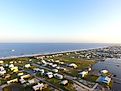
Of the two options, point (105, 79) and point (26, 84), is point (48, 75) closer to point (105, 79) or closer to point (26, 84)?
point (26, 84)

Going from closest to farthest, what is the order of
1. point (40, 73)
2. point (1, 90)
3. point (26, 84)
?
point (1, 90) → point (26, 84) → point (40, 73)

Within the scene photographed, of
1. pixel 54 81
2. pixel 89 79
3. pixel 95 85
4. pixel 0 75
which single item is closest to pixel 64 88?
pixel 54 81

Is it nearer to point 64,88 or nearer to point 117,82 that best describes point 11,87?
point 64,88

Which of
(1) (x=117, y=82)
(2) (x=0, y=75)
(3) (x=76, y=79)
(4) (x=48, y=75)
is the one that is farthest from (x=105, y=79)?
(2) (x=0, y=75)

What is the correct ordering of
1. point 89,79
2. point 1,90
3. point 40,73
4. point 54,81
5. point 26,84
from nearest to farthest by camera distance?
point 1,90 < point 26,84 < point 54,81 < point 89,79 < point 40,73

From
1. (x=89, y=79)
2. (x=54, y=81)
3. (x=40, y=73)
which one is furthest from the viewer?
(x=40, y=73)

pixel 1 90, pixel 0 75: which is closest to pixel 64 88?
pixel 1 90

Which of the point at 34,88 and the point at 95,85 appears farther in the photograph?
A: the point at 95,85

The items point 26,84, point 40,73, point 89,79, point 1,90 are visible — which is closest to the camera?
point 1,90

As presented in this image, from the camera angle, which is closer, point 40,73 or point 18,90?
point 18,90
